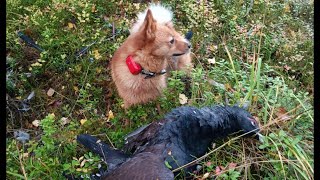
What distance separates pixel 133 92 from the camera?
3992 millimetres

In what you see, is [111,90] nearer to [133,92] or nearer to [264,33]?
[133,92]

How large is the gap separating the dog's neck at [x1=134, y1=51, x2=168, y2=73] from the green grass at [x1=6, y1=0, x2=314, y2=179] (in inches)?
7.2

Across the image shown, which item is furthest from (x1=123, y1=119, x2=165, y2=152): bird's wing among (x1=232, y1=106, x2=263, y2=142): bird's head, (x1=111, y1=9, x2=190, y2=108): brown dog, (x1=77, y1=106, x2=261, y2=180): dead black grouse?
(x1=111, y1=9, x2=190, y2=108): brown dog

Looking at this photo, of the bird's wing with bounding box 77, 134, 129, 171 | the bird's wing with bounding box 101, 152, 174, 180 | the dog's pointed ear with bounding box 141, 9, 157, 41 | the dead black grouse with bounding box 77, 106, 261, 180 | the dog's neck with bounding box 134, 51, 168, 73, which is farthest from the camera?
the dog's neck with bounding box 134, 51, 168, 73

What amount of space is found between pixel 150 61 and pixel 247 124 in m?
1.31

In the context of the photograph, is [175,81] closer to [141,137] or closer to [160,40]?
[160,40]

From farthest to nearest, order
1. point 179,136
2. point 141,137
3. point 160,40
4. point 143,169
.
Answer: point 160,40, point 141,137, point 179,136, point 143,169

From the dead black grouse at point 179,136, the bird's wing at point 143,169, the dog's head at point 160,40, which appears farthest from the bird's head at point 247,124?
the dog's head at point 160,40

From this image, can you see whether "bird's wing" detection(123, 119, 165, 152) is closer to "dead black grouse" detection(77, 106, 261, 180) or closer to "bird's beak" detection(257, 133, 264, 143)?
"dead black grouse" detection(77, 106, 261, 180)

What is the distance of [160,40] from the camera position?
12.7ft

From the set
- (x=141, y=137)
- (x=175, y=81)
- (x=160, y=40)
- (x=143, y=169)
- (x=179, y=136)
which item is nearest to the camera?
(x=143, y=169)

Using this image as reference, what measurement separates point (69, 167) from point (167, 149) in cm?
80

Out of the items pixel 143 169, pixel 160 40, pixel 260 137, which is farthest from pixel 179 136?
pixel 160 40

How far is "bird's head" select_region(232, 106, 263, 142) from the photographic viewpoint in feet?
9.71
